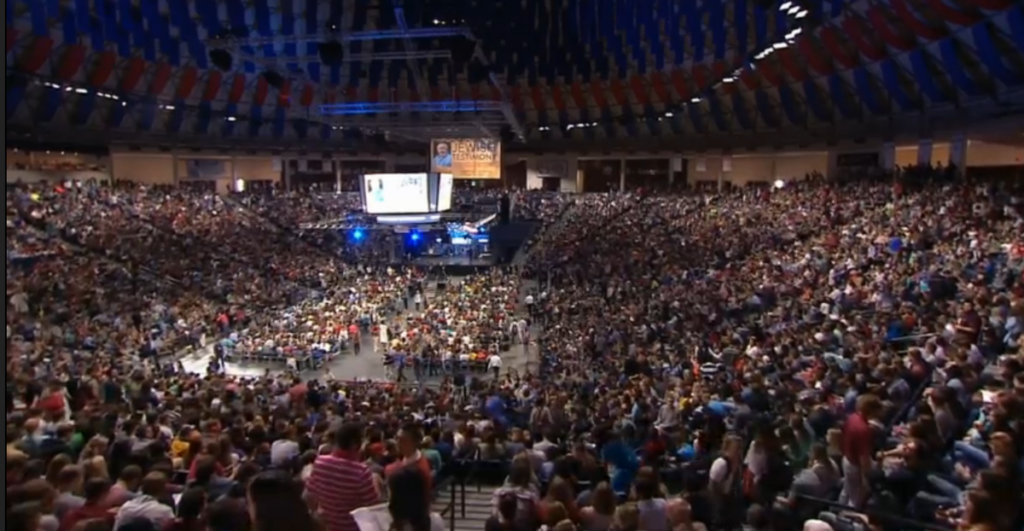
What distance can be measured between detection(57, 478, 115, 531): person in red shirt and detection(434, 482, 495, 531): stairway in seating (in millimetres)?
2542

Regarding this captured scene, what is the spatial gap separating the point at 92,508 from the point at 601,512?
3034 mm

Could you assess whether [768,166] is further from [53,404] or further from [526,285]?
[53,404]

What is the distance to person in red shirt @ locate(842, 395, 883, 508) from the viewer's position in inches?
223

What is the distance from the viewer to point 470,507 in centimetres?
696

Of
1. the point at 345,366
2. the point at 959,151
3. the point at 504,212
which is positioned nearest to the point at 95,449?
the point at 345,366

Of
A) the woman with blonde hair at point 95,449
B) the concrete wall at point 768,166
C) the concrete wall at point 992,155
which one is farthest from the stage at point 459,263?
the woman with blonde hair at point 95,449

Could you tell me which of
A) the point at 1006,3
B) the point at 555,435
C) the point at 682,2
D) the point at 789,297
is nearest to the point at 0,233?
the point at 555,435

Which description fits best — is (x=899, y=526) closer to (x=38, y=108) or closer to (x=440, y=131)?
(x=440, y=131)

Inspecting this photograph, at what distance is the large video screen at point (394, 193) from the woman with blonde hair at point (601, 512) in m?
30.8

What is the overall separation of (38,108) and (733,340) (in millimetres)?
33744

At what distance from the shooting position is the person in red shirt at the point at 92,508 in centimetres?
454

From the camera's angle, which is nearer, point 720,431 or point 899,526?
point 899,526

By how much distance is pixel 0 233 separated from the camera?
4.82m

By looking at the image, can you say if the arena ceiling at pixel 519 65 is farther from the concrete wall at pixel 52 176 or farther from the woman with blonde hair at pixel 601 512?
the woman with blonde hair at pixel 601 512
